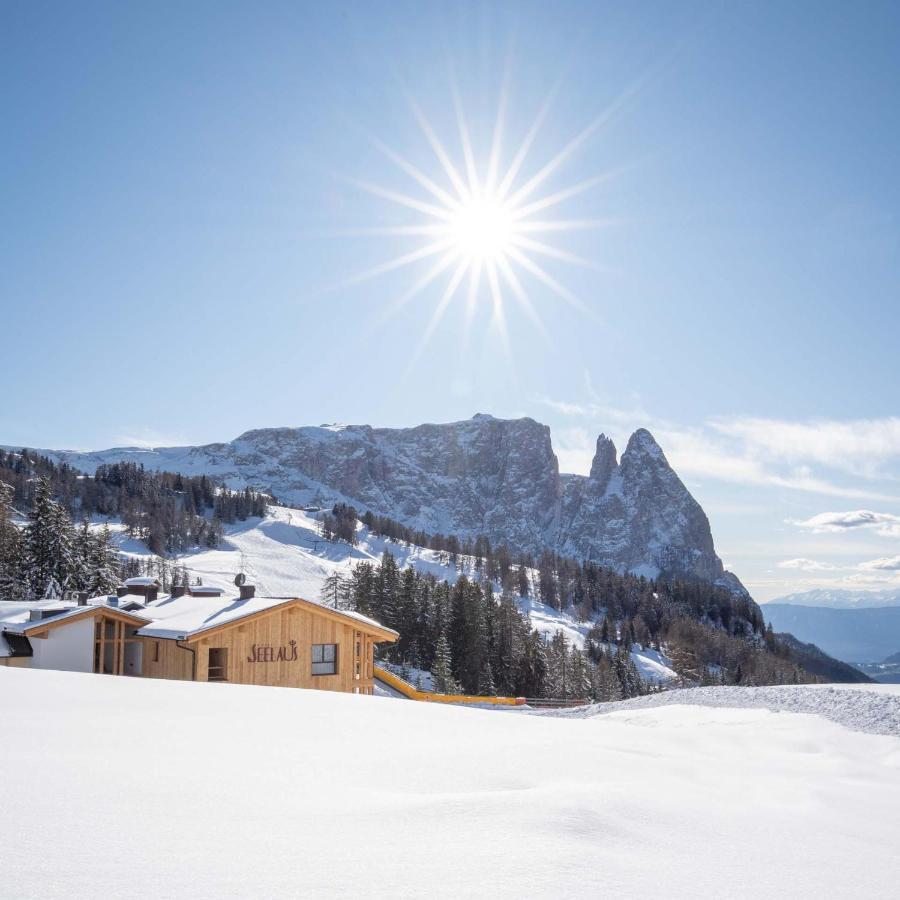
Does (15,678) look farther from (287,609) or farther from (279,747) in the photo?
(287,609)

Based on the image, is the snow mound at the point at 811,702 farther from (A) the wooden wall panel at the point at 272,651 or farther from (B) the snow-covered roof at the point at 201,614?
(B) the snow-covered roof at the point at 201,614

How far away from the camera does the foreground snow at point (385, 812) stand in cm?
332

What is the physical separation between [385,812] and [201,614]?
2284 centimetres

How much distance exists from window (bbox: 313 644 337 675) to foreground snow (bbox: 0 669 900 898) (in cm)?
1597

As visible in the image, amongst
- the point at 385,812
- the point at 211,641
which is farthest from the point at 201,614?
the point at 385,812

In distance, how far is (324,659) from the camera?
25438mm

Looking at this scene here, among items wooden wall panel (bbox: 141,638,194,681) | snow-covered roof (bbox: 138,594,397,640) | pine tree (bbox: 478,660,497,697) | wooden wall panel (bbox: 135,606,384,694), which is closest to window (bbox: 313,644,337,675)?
wooden wall panel (bbox: 135,606,384,694)

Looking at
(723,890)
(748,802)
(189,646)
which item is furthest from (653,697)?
(723,890)

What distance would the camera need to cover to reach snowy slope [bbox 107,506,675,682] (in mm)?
105375

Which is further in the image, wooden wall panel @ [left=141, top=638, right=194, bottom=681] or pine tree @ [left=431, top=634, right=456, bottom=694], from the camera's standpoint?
pine tree @ [left=431, top=634, right=456, bottom=694]

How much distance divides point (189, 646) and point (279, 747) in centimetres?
1805

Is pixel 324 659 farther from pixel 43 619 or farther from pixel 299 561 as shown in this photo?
pixel 299 561

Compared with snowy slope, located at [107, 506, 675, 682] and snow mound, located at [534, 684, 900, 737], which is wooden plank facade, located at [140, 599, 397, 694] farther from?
snowy slope, located at [107, 506, 675, 682]

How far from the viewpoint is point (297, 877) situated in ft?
10.6
